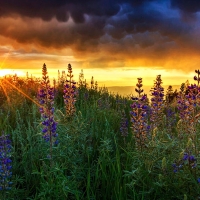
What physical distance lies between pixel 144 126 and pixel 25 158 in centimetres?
195

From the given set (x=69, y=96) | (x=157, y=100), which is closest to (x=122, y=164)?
(x=157, y=100)

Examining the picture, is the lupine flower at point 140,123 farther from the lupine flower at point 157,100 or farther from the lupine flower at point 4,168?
the lupine flower at point 4,168

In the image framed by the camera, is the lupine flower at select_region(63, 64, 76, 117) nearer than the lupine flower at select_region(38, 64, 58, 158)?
No

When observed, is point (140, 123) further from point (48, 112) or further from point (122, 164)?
point (48, 112)

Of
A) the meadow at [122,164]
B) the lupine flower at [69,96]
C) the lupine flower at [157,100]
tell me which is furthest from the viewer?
the lupine flower at [69,96]

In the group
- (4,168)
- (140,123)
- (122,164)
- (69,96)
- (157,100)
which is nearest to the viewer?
(4,168)

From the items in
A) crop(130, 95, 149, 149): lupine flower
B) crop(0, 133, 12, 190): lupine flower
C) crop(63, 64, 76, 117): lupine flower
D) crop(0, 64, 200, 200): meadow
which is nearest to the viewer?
crop(0, 64, 200, 200): meadow

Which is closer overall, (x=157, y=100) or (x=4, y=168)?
(x=4, y=168)

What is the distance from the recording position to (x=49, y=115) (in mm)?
3389

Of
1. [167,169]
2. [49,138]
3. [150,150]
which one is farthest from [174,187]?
[49,138]

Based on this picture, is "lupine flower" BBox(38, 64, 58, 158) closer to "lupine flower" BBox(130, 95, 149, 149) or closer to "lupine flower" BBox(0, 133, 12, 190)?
"lupine flower" BBox(0, 133, 12, 190)

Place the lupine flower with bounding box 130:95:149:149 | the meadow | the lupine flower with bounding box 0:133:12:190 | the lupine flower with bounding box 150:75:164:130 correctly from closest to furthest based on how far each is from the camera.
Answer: the meadow < the lupine flower with bounding box 0:133:12:190 < the lupine flower with bounding box 130:95:149:149 < the lupine flower with bounding box 150:75:164:130

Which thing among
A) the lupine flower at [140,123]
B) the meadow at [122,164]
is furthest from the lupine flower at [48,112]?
the lupine flower at [140,123]

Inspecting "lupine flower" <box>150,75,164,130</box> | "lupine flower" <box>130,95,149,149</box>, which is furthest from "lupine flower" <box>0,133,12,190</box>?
"lupine flower" <box>150,75,164,130</box>
